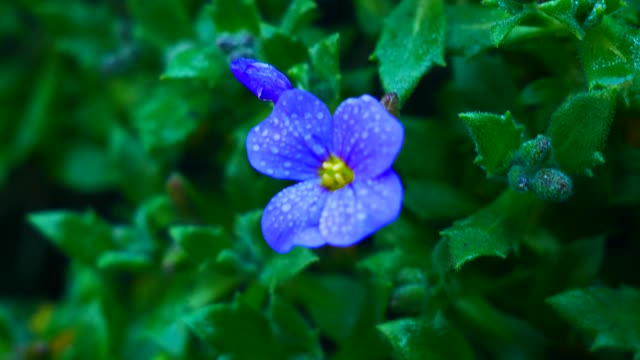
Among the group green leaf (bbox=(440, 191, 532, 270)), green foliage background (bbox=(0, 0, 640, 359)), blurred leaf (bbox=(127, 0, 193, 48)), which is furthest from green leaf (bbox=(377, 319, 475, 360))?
blurred leaf (bbox=(127, 0, 193, 48))

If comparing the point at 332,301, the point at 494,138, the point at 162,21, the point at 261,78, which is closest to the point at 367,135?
the point at 261,78

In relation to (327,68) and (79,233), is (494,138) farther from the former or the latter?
(79,233)

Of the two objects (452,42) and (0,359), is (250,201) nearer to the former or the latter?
(452,42)

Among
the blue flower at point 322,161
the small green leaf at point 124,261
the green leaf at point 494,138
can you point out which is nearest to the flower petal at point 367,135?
the blue flower at point 322,161

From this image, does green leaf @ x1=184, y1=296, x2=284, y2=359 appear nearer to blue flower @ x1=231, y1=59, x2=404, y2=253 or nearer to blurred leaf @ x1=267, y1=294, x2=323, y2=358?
blurred leaf @ x1=267, y1=294, x2=323, y2=358

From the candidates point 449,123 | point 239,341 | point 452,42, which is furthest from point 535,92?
point 239,341

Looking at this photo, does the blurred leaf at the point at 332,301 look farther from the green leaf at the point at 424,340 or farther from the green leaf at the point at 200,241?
the green leaf at the point at 424,340
